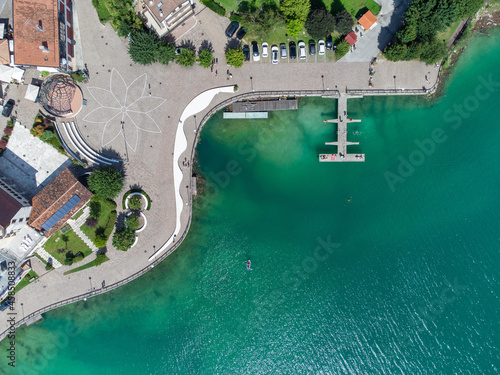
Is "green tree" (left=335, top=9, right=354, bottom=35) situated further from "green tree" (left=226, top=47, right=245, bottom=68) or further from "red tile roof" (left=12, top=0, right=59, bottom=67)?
"red tile roof" (left=12, top=0, right=59, bottom=67)

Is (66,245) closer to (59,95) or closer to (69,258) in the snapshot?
(69,258)

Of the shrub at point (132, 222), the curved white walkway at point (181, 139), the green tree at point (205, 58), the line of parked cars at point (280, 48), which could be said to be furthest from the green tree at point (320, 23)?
the shrub at point (132, 222)

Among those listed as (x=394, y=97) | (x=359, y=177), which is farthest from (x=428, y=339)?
(x=394, y=97)

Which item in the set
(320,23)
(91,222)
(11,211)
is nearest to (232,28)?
(320,23)

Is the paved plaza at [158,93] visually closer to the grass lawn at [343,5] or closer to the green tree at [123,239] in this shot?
the green tree at [123,239]

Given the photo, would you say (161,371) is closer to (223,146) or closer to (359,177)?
(223,146)

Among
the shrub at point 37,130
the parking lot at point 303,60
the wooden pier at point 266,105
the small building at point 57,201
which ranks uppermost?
the parking lot at point 303,60

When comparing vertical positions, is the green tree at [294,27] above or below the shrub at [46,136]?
above
